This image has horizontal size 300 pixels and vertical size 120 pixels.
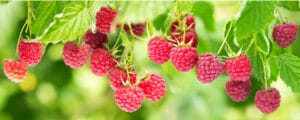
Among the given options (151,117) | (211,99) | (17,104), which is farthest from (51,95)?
(211,99)

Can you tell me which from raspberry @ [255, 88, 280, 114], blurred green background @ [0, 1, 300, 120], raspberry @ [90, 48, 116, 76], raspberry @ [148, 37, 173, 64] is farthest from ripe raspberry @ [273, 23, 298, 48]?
blurred green background @ [0, 1, 300, 120]

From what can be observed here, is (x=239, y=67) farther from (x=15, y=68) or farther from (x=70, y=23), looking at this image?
(x=15, y=68)

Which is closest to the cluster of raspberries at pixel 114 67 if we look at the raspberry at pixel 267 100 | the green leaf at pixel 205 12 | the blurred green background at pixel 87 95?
the raspberry at pixel 267 100

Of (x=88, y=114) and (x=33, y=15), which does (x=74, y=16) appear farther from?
(x=88, y=114)

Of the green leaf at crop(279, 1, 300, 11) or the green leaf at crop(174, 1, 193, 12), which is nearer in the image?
the green leaf at crop(174, 1, 193, 12)

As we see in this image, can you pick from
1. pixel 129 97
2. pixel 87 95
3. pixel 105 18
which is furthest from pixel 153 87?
pixel 87 95

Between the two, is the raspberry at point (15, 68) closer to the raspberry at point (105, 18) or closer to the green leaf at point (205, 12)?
the raspberry at point (105, 18)

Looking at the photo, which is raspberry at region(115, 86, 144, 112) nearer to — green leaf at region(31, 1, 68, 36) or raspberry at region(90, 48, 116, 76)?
raspberry at region(90, 48, 116, 76)
